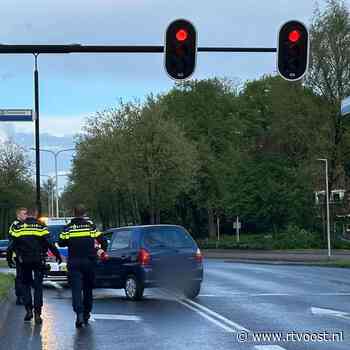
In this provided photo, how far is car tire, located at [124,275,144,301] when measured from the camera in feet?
56.7

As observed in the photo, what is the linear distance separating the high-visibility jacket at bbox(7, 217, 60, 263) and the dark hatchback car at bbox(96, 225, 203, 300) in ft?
12.9

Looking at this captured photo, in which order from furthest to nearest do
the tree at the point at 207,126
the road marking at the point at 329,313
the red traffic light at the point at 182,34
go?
the tree at the point at 207,126
the road marking at the point at 329,313
the red traffic light at the point at 182,34

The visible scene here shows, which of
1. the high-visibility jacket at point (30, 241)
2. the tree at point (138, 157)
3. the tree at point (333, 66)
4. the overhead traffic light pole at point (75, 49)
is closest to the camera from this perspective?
the high-visibility jacket at point (30, 241)

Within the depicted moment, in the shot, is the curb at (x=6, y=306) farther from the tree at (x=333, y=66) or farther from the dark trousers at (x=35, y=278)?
the tree at (x=333, y=66)

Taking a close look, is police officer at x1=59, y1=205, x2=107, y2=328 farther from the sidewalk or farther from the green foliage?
the green foliage

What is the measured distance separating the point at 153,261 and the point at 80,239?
175 inches

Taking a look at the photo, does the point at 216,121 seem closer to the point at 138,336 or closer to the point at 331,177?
the point at 331,177

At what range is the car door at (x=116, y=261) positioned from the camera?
1781cm

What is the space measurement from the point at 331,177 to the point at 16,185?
30.3m

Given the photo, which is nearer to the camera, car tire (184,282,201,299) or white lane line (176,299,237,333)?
white lane line (176,299,237,333)

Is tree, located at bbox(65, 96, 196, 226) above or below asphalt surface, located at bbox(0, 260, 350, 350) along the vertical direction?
above

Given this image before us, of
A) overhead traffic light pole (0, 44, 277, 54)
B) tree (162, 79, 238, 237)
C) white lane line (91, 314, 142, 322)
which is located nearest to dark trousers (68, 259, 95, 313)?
white lane line (91, 314, 142, 322)

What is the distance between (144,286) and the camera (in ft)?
56.3

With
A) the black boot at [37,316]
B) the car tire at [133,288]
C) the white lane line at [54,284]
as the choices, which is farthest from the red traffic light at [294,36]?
the white lane line at [54,284]
